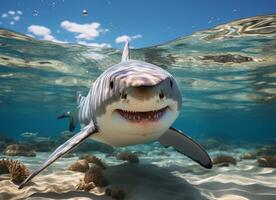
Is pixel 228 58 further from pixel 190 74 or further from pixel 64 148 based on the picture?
pixel 64 148

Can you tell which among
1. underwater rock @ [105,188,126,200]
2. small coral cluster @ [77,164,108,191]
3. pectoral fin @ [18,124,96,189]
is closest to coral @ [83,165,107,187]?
small coral cluster @ [77,164,108,191]

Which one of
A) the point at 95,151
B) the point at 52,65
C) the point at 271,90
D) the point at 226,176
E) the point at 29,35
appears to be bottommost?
the point at 95,151

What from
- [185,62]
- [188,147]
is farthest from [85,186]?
[185,62]

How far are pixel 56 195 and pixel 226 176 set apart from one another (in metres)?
4.33

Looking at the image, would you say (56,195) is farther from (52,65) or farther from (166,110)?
(52,65)

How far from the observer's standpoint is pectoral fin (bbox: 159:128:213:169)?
6.04 metres

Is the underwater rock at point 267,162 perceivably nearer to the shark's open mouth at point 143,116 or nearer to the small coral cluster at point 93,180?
the small coral cluster at point 93,180

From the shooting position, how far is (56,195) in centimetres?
523

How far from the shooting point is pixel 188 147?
6.37 meters

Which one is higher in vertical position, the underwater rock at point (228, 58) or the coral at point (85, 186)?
the underwater rock at point (228, 58)

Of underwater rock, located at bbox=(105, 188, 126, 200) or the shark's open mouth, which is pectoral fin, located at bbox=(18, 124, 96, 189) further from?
the shark's open mouth

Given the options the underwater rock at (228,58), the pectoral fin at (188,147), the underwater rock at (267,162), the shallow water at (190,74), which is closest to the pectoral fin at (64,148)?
the shallow water at (190,74)

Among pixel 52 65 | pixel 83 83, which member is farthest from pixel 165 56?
pixel 83 83

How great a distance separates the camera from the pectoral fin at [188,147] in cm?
604
